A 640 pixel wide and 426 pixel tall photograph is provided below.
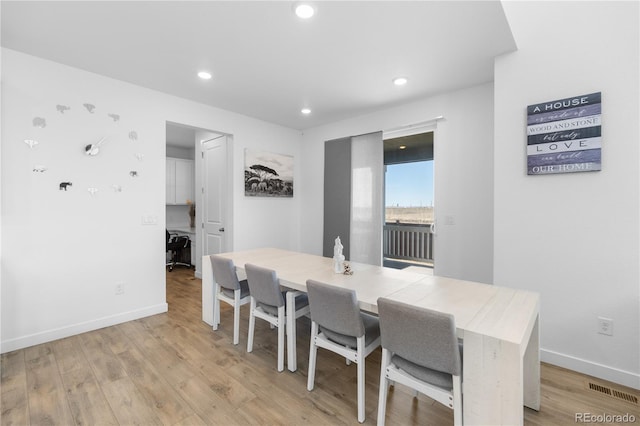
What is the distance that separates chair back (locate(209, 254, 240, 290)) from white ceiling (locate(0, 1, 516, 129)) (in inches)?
73.0

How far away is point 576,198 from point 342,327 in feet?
6.78

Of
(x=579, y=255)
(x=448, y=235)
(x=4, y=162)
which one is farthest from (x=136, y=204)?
(x=579, y=255)

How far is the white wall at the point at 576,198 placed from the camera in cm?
203

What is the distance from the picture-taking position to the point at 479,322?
1388 mm

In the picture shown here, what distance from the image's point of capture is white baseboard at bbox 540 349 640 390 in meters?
2.04

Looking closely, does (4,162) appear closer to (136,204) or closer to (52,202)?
(52,202)

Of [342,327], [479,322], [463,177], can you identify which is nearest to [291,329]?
[342,327]

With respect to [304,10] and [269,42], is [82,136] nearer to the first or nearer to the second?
[269,42]

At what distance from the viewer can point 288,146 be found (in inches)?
194

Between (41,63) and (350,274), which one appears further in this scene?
(41,63)

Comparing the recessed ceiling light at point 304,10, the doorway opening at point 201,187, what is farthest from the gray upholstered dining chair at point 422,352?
the doorway opening at point 201,187

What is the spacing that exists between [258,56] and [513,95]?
2.25m

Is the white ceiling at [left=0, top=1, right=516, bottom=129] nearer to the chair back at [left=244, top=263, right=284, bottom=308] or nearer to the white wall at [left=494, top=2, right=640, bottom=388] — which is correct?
the white wall at [left=494, top=2, right=640, bottom=388]

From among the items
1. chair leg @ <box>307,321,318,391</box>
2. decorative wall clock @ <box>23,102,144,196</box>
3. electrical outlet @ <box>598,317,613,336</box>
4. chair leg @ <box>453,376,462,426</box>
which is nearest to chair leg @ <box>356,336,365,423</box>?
chair leg @ <box>307,321,318,391</box>
